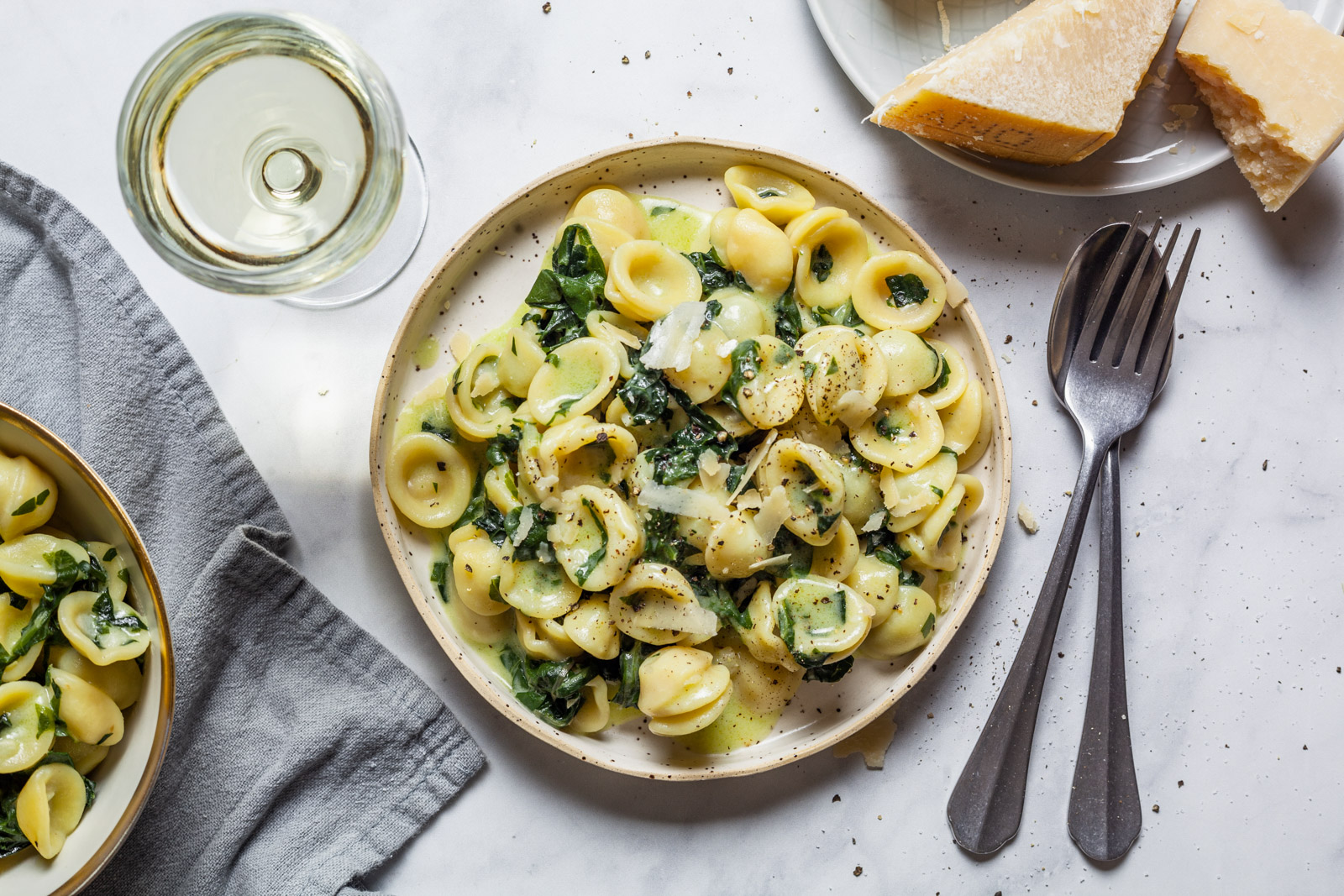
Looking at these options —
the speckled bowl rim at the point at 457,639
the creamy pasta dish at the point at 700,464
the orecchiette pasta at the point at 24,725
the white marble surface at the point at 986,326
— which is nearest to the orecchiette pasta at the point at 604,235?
the creamy pasta dish at the point at 700,464

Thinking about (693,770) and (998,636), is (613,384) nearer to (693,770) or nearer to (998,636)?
(693,770)

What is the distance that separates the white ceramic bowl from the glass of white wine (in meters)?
0.39

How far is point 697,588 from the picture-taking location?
189 centimetres

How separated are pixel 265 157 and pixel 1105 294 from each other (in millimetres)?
1740

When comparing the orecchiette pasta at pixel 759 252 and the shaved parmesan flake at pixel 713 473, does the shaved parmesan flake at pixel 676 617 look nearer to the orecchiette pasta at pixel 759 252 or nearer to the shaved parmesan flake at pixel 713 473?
the shaved parmesan flake at pixel 713 473

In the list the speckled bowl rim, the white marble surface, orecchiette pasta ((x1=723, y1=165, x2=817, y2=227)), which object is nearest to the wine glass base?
the white marble surface

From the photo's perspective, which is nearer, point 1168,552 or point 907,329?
point 907,329

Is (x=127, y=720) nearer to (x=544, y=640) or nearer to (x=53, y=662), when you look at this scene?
(x=53, y=662)

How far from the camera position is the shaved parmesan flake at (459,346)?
198cm

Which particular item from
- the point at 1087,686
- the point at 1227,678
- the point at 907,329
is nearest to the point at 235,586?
the point at 907,329

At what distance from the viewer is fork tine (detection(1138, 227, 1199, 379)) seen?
80.1 inches

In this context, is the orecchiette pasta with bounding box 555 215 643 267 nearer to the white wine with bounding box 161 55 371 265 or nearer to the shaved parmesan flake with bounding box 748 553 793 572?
the white wine with bounding box 161 55 371 265

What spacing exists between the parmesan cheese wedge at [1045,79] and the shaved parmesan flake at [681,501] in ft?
2.89

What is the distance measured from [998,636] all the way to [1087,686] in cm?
24
